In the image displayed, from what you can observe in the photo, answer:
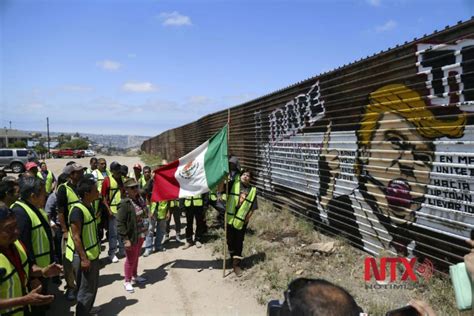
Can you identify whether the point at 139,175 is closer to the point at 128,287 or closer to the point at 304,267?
the point at 128,287

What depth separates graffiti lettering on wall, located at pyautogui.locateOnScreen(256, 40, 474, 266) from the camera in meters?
4.38

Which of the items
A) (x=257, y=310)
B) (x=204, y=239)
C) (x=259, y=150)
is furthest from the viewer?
(x=259, y=150)

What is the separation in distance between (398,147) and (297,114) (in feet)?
11.7

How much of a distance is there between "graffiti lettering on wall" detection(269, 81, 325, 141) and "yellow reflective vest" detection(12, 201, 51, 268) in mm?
5374

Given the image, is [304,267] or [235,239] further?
[235,239]

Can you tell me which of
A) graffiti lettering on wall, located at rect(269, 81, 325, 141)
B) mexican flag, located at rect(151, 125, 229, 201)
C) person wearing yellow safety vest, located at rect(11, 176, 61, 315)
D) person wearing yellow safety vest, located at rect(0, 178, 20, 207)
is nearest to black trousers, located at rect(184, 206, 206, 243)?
mexican flag, located at rect(151, 125, 229, 201)

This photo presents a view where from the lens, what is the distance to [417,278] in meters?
4.83

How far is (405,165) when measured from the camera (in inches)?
206

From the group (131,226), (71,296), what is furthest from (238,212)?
(71,296)

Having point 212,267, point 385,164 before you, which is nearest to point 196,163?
point 212,267

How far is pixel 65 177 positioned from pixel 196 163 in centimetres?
227

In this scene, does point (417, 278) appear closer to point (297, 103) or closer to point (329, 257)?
point (329, 257)

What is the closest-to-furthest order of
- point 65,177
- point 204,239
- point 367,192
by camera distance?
1. point 367,192
2. point 65,177
3. point 204,239

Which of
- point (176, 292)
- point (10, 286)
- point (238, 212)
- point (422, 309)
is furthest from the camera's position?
point (238, 212)
